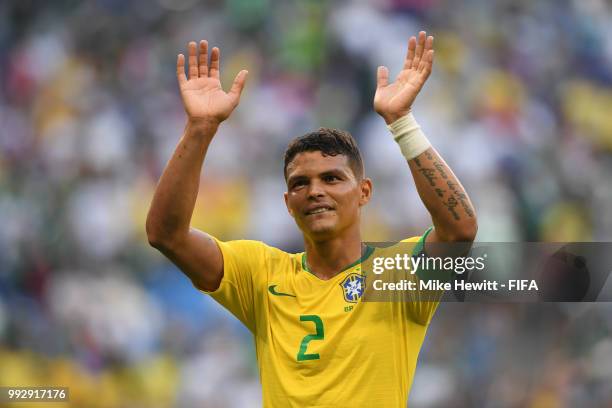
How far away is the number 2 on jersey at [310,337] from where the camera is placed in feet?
9.41

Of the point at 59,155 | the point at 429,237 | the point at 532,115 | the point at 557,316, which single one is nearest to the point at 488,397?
the point at 557,316

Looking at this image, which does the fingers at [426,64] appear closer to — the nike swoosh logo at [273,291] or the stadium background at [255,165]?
the nike swoosh logo at [273,291]

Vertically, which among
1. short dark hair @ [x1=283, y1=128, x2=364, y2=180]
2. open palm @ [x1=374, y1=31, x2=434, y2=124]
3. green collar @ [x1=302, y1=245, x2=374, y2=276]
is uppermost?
open palm @ [x1=374, y1=31, x2=434, y2=124]

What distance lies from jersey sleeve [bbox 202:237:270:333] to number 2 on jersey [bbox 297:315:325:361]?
30 cm

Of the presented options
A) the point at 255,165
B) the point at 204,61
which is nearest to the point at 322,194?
the point at 204,61

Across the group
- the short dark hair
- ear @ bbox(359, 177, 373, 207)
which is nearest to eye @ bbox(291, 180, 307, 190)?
the short dark hair

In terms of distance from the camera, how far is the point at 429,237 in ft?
9.50

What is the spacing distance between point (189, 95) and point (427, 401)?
356 centimetres

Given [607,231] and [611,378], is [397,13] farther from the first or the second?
[611,378]

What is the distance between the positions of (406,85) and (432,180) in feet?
1.29

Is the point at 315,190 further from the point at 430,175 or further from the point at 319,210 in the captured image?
the point at 430,175

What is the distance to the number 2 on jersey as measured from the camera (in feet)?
9.41

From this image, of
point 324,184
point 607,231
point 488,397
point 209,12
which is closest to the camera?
point 324,184

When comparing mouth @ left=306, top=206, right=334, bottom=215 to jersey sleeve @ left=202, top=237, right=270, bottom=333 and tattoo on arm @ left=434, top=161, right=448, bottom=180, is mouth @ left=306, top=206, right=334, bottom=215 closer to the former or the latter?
jersey sleeve @ left=202, top=237, right=270, bottom=333
